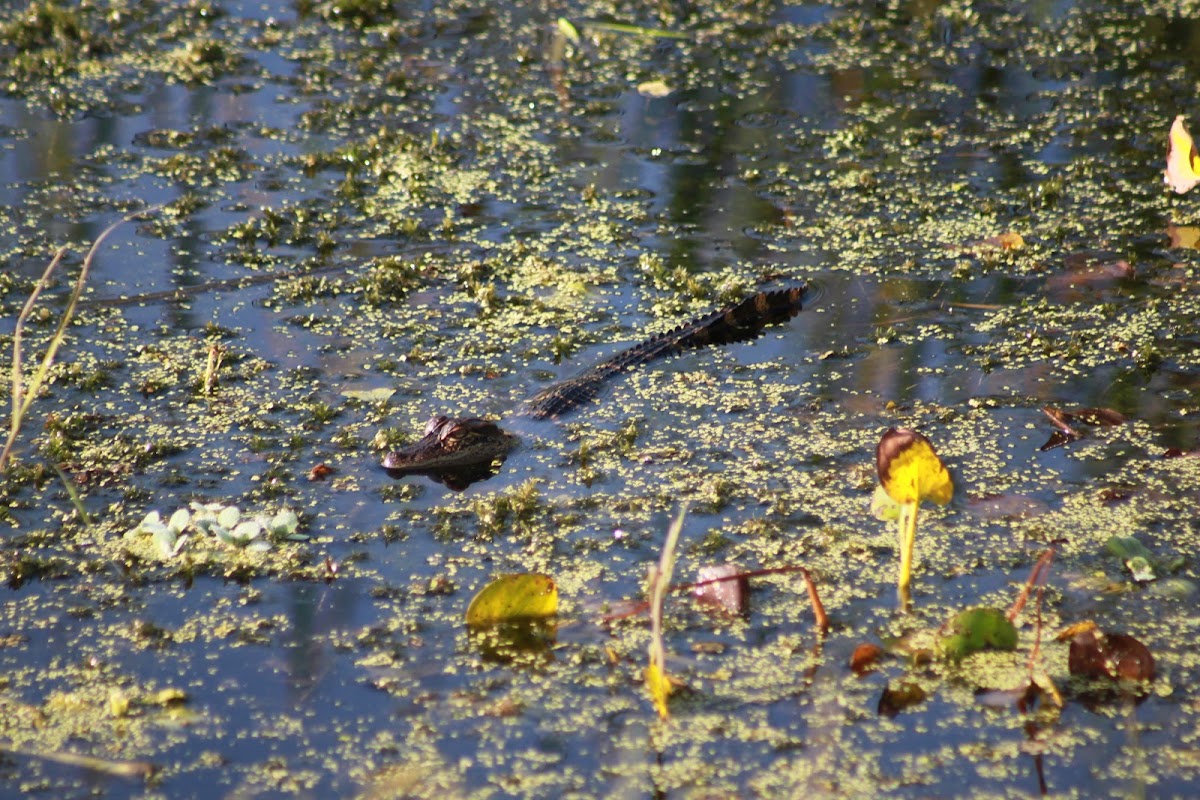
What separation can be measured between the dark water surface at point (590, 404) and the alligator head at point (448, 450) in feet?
0.23

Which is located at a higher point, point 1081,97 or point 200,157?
point 1081,97

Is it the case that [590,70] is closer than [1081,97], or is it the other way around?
[1081,97]

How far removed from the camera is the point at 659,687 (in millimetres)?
2340

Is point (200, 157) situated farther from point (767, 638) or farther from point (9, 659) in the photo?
point (767, 638)

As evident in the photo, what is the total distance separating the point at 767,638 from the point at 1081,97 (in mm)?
4212

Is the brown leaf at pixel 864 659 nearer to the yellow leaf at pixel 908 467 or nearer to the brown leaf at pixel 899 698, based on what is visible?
the brown leaf at pixel 899 698

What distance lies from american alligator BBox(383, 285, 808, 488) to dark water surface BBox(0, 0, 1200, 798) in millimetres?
60

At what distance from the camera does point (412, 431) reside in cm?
347

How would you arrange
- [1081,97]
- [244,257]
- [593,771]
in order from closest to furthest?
[593,771]
[244,257]
[1081,97]

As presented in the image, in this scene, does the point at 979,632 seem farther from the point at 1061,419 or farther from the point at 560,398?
the point at 560,398

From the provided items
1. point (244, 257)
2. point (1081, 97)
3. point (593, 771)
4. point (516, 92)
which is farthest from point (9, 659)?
point (1081, 97)

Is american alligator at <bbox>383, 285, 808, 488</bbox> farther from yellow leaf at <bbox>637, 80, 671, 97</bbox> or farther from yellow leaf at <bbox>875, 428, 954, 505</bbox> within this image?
yellow leaf at <bbox>637, 80, 671, 97</bbox>

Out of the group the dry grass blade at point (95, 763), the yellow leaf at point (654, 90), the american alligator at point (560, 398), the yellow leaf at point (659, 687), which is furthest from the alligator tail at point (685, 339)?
the yellow leaf at point (654, 90)

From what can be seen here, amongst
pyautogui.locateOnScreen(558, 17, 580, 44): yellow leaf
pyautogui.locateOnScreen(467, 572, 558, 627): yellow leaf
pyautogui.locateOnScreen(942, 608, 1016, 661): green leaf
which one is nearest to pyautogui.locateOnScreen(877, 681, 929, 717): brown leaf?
pyautogui.locateOnScreen(942, 608, 1016, 661): green leaf
